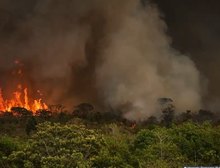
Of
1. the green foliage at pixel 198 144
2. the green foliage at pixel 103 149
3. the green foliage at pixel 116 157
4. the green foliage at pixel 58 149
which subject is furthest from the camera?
the green foliage at pixel 198 144

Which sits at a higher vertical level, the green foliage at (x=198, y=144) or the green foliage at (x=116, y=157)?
the green foliage at (x=198, y=144)

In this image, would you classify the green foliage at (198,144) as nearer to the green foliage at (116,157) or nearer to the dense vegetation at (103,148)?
the dense vegetation at (103,148)

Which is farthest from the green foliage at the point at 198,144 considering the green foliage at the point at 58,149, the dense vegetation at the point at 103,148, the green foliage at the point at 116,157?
the green foliage at the point at 58,149

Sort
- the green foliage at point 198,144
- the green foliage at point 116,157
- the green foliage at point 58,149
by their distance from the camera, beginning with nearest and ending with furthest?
the green foliage at point 58,149, the green foliage at point 116,157, the green foliage at point 198,144

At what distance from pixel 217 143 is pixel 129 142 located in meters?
13.9

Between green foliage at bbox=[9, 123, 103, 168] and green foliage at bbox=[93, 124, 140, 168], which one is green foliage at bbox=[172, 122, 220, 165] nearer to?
green foliage at bbox=[93, 124, 140, 168]

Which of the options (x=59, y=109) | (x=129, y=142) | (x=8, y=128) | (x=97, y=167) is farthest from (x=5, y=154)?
(x=59, y=109)

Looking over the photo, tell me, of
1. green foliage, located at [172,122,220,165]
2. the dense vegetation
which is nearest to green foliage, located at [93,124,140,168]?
the dense vegetation

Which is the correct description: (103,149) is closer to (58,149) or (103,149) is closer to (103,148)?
(103,148)

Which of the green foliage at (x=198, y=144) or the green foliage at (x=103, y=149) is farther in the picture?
the green foliage at (x=198, y=144)

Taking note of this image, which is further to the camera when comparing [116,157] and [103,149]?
[116,157]

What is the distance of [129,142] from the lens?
79125mm

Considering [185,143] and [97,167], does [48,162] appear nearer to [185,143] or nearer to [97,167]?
[97,167]

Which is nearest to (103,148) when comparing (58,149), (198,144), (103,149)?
(103,149)
